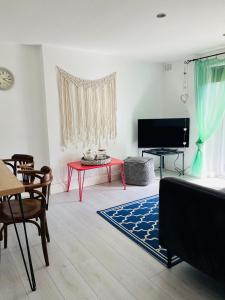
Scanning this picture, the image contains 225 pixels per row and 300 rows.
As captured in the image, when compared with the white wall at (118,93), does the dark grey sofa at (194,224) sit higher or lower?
lower

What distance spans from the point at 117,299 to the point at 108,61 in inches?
147

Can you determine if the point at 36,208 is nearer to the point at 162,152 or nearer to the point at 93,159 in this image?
the point at 93,159

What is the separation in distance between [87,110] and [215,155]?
248 cm

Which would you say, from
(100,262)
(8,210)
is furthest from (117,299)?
(8,210)

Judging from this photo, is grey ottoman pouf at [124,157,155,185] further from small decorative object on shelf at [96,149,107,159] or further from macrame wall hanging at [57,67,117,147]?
macrame wall hanging at [57,67,117,147]

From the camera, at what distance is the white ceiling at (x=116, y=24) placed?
2250 mm

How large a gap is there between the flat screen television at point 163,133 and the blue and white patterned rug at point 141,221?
→ 132cm

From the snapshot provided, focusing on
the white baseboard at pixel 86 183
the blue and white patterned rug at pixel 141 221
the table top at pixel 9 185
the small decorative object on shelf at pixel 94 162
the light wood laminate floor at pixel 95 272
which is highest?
the table top at pixel 9 185

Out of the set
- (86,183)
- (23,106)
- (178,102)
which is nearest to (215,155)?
(178,102)

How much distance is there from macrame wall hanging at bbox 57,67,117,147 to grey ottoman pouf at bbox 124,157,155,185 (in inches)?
25.4

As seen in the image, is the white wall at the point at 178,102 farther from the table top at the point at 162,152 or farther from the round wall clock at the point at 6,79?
the round wall clock at the point at 6,79

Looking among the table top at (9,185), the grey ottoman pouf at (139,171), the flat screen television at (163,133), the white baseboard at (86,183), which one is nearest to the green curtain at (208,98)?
the flat screen television at (163,133)

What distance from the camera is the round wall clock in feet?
11.3

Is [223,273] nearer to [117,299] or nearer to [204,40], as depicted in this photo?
[117,299]
